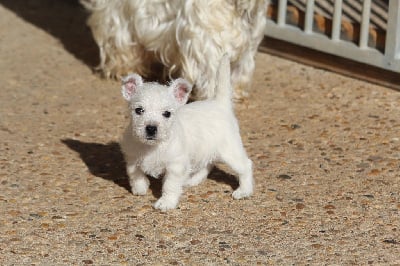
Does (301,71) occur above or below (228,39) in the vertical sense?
below

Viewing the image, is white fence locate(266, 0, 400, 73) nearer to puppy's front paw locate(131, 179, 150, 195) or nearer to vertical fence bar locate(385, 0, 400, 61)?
vertical fence bar locate(385, 0, 400, 61)

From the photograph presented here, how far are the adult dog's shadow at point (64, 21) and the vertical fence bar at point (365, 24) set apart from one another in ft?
7.57

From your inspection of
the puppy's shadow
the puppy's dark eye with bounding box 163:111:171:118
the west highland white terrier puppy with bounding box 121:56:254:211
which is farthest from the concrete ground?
the puppy's dark eye with bounding box 163:111:171:118

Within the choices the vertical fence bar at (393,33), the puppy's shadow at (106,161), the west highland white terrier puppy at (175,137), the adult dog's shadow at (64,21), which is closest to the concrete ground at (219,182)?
the puppy's shadow at (106,161)

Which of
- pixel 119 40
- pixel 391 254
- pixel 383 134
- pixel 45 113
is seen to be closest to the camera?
pixel 391 254

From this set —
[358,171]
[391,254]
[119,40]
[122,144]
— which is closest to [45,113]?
[119,40]

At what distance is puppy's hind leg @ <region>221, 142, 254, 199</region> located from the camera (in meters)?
5.55

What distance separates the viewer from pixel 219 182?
596 centimetres

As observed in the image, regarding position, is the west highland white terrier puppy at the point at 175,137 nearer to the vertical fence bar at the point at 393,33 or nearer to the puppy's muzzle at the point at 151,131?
the puppy's muzzle at the point at 151,131

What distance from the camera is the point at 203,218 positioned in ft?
17.7

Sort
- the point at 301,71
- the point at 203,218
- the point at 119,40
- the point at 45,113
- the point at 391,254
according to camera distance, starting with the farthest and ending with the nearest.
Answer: the point at 301,71 → the point at 119,40 → the point at 45,113 → the point at 203,218 → the point at 391,254

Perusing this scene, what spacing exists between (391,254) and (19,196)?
211 centimetres

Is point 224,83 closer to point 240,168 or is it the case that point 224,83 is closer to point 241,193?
point 240,168

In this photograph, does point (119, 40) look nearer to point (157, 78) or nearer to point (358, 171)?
point (157, 78)
